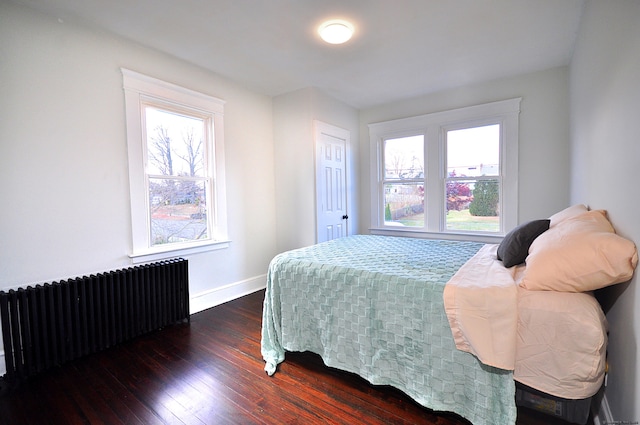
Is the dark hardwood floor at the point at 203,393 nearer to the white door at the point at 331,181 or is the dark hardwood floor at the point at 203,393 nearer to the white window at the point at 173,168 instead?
the white window at the point at 173,168

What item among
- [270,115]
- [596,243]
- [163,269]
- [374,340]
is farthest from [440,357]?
[270,115]

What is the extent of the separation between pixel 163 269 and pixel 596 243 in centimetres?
316

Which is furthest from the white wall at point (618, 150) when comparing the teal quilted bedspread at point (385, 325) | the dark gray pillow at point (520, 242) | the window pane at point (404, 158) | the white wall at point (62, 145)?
the white wall at point (62, 145)

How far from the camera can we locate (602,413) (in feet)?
4.79

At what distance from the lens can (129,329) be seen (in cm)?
249

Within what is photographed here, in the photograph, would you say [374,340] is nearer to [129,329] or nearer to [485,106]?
[129,329]

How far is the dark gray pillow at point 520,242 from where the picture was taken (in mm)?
1748

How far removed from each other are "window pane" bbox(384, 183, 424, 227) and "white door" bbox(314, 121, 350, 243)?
737mm

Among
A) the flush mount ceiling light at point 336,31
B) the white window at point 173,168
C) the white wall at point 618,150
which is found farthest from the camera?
the white window at point 173,168

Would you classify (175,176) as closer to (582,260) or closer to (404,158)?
(404,158)

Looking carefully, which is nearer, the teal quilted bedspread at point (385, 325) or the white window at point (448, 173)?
the teal quilted bedspread at point (385, 325)

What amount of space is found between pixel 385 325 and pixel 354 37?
7.99 ft

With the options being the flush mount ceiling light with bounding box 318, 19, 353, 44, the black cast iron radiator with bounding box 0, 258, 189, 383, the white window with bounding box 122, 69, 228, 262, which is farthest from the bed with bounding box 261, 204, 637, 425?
the flush mount ceiling light with bounding box 318, 19, 353, 44

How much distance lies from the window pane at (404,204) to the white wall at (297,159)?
1.35 m
